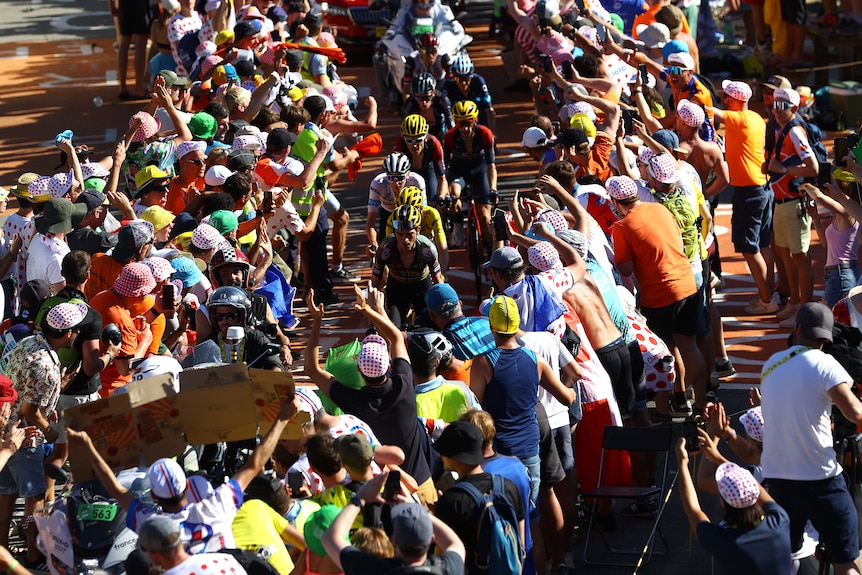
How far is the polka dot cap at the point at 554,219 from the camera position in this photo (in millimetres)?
9797

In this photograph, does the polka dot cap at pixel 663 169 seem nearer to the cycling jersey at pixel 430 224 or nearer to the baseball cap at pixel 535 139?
the cycling jersey at pixel 430 224

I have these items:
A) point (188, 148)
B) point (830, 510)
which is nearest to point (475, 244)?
point (188, 148)

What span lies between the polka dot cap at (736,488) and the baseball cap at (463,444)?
3.93 ft

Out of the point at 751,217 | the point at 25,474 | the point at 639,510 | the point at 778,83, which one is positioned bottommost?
the point at 639,510

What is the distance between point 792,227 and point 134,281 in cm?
603

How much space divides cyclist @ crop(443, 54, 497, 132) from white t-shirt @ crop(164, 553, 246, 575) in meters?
9.59

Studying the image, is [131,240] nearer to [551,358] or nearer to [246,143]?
[246,143]

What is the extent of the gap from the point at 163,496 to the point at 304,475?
94 centimetres

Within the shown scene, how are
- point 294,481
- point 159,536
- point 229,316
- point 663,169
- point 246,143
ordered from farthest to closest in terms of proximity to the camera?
point 246,143
point 663,169
point 229,316
point 294,481
point 159,536

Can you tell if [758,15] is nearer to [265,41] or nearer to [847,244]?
[265,41]

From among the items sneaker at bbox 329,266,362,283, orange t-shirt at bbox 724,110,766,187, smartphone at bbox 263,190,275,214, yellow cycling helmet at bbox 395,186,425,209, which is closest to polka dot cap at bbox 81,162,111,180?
smartphone at bbox 263,190,275,214

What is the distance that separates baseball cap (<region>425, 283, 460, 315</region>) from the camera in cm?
859

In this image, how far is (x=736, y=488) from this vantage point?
6539 mm

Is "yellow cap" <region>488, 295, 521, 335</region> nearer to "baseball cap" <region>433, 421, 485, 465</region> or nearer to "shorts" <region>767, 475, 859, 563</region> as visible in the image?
"baseball cap" <region>433, 421, 485, 465</region>
